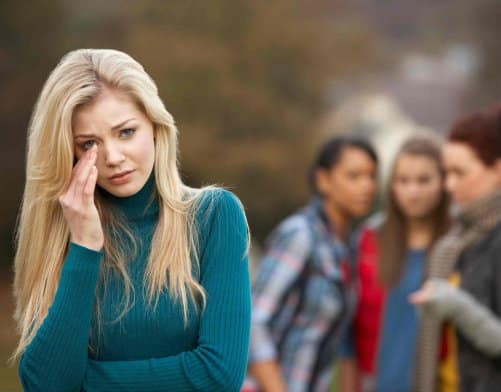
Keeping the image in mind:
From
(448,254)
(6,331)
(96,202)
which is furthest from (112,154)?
(6,331)

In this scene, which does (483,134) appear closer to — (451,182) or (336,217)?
(451,182)

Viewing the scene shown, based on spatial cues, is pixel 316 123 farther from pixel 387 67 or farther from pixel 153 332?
pixel 153 332

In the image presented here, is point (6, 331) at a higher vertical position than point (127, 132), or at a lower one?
lower

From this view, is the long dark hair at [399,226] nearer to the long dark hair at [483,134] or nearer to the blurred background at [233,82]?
the long dark hair at [483,134]

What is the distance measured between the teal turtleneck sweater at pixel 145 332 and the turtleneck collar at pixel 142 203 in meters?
0.06

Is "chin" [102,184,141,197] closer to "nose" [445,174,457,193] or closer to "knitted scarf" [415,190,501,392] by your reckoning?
"knitted scarf" [415,190,501,392]

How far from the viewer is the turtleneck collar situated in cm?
243

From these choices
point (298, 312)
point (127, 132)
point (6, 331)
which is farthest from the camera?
point (6, 331)

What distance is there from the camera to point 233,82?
20.3m

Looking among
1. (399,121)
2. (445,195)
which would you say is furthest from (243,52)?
(445,195)

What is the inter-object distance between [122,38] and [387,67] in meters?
5.90

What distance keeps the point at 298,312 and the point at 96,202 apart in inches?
101

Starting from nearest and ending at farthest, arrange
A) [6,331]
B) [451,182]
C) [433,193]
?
[451,182] → [433,193] → [6,331]

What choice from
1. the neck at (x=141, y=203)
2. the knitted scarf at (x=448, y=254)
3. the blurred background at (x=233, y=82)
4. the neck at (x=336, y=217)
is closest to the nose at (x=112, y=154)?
the neck at (x=141, y=203)
